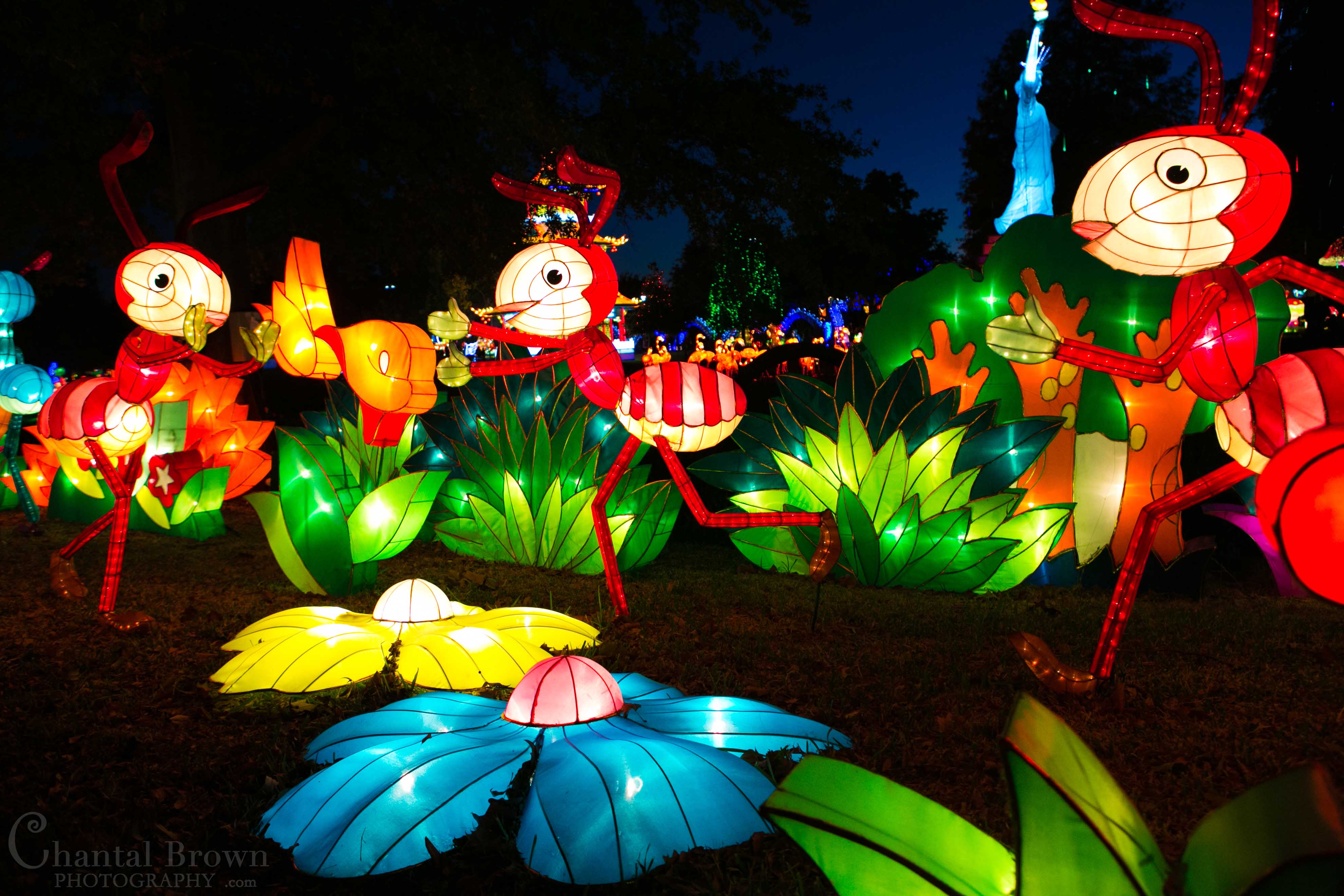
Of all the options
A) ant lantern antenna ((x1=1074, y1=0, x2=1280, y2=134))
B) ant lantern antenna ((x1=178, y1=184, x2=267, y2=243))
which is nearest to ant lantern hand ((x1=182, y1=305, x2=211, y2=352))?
ant lantern antenna ((x1=178, y1=184, x2=267, y2=243))

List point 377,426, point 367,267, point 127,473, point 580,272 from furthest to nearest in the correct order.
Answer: point 367,267 < point 377,426 < point 127,473 < point 580,272

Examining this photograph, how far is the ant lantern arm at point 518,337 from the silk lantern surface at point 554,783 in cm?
209

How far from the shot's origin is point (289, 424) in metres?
10.8

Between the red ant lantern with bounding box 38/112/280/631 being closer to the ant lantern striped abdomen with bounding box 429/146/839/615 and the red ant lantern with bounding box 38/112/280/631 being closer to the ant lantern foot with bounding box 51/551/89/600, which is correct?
the ant lantern foot with bounding box 51/551/89/600

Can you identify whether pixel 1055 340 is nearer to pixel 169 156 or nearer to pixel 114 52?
pixel 114 52

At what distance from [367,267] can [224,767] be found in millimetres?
13041

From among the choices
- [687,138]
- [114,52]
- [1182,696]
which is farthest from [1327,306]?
[114,52]

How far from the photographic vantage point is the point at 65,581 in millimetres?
4680

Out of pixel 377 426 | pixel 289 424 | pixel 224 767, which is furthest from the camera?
pixel 289 424

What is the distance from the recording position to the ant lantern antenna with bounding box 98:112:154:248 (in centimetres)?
430

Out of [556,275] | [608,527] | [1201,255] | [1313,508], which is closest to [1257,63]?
[1201,255]

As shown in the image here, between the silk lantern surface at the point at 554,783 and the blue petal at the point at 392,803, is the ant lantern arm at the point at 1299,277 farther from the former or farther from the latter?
the blue petal at the point at 392,803

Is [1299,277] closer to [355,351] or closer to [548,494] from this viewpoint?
[548,494]

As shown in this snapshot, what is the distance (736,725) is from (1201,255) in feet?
7.33
